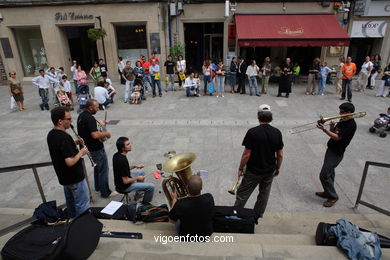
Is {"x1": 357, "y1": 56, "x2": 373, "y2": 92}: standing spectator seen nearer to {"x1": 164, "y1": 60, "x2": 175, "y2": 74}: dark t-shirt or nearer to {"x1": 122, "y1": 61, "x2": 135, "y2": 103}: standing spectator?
{"x1": 164, "y1": 60, "x2": 175, "y2": 74}: dark t-shirt

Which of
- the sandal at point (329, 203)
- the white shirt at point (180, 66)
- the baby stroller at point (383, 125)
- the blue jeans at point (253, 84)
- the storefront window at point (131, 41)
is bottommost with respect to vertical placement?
the sandal at point (329, 203)

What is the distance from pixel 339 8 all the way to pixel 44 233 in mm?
16749

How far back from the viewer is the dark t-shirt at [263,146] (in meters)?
3.99

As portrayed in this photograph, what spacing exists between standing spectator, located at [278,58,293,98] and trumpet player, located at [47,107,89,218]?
1001 centimetres

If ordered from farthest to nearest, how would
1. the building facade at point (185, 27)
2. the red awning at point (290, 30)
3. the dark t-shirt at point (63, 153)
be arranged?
1. the building facade at point (185, 27)
2. the red awning at point (290, 30)
3. the dark t-shirt at point (63, 153)

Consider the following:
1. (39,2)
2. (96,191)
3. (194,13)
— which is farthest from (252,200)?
(39,2)

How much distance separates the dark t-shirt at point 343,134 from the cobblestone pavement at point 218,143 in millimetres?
1096

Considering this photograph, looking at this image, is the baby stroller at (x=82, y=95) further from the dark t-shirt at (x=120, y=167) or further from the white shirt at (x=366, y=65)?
the white shirt at (x=366, y=65)

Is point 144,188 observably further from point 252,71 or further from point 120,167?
point 252,71

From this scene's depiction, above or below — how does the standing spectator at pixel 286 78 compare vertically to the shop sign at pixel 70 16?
below

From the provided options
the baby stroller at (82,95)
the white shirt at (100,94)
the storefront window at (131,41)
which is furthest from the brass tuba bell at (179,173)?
the storefront window at (131,41)

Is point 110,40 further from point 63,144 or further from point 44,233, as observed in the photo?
point 44,233

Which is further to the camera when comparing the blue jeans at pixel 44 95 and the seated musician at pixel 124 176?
the blue jeans at pixel 44 95

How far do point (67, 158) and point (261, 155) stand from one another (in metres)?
2.80
